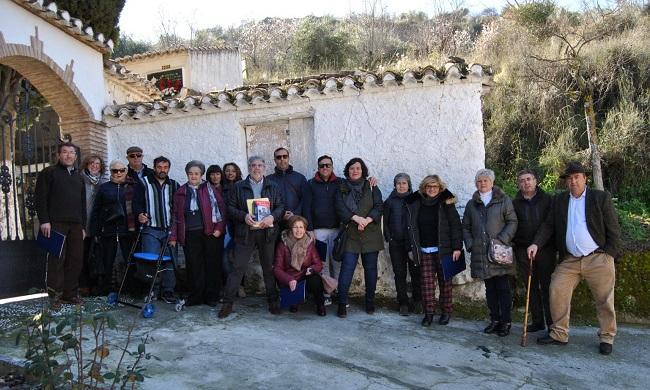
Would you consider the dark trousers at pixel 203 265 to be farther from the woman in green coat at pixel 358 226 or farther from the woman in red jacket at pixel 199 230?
the woman in green coat at pixel 358 226

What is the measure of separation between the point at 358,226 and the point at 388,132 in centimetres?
158

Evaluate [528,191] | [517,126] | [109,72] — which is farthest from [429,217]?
[517,126]

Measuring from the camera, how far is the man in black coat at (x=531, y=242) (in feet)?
17.2

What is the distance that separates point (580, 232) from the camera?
484 centimetres

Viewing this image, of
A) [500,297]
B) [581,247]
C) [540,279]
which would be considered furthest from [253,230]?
[581,247]

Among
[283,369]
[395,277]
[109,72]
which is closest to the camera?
[283,369]

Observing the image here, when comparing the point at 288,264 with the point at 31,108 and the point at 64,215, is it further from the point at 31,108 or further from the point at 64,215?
the point at 31,108

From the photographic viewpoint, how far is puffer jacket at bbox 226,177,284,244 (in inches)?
224

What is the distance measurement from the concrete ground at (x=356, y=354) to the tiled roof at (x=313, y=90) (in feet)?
9.13

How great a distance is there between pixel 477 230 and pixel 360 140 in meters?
2.13

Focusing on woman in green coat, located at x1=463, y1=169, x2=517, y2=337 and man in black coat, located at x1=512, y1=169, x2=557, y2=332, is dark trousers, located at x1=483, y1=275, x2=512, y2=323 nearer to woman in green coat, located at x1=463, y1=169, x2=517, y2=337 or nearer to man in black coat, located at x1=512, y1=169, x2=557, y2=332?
woman in green coat, located at x1=463, y1=169, x2=517, y2=337

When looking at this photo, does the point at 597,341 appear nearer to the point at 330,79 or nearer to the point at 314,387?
the point at 314,387

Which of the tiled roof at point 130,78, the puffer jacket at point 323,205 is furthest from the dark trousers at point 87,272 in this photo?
the tiled roof at point 130,78

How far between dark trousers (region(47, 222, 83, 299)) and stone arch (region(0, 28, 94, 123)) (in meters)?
2.22
